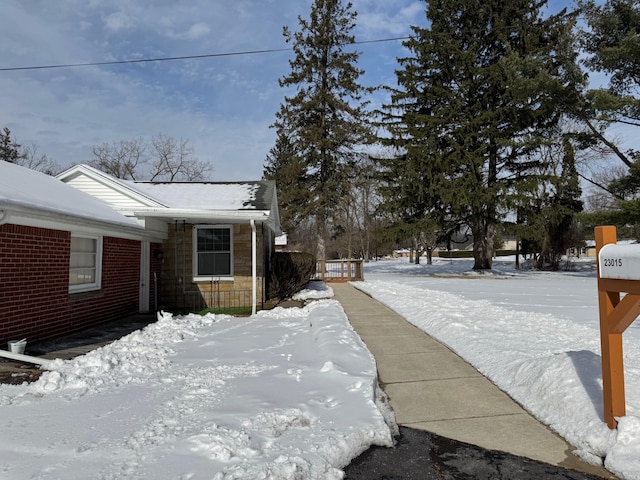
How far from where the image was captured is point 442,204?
25375 millimetres

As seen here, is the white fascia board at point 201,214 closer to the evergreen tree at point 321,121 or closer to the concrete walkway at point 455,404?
the concrete walkway at point 455,404

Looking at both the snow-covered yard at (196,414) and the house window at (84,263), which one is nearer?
the snow-covered yard at (196,414)

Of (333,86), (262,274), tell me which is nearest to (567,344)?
(262,274)

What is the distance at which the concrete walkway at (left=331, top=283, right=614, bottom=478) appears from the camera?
131 inches

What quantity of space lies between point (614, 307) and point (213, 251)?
390 inches

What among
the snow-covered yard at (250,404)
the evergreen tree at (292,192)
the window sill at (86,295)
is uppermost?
the evergreen tree at (292,192)

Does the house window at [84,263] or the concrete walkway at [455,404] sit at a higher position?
the house window at [84,263]

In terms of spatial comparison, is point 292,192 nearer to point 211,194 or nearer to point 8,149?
point 211,194

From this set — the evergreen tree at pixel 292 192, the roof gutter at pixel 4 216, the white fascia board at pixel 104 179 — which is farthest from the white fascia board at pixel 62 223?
the evergreen tree at pixel 292 192

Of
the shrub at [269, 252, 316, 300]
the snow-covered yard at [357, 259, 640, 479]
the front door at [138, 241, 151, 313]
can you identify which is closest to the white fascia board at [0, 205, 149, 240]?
the front door at [138, 241, 151, 313]

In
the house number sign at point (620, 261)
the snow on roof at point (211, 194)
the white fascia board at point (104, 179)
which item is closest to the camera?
the house number sign at point (620, 261)

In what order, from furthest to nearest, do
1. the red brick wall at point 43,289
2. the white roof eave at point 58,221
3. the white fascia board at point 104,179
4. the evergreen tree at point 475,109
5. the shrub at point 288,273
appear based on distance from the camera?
the evergreen tree at point 475,109, the shrub at point 288,273, the white fascia board at point 104,179, the red brick wall at point 43,289, the white roof eave at point 58,221

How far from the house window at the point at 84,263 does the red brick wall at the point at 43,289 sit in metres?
0.17

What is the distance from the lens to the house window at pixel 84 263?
8039 millimetres
